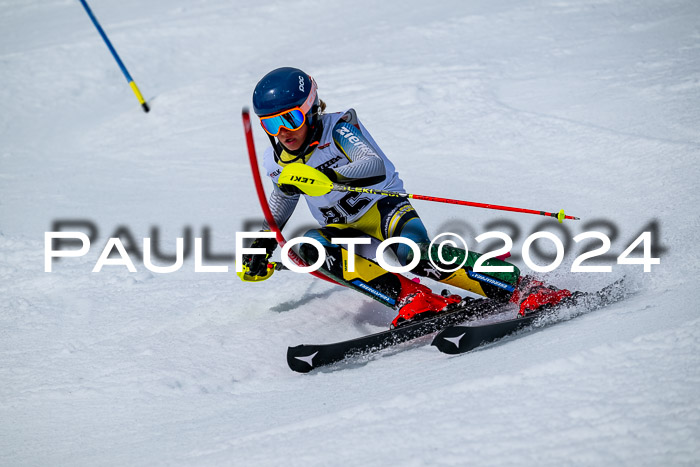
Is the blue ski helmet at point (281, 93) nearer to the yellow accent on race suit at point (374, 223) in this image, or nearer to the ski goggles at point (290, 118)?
the ski goggles at point (290, 118)

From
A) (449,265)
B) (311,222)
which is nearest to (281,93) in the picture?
(449,265)

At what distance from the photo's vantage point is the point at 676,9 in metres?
9.67

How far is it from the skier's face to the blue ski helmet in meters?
0.12

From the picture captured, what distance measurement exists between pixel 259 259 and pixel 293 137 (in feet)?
2.64

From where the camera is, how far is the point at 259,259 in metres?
4.26

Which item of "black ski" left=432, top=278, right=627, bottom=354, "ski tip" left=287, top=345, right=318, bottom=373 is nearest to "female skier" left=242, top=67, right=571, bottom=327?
"black ski" left=432, top=278, right=627, bottom=354

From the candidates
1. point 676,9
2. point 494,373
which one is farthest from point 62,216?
point 676,9

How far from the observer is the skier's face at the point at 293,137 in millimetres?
4004

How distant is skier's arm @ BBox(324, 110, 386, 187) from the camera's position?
3.90 m

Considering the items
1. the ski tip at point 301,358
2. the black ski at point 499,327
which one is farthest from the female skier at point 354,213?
the ski tip at point 301,358

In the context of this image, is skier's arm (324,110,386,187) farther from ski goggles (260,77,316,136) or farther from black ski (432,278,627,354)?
black ski (432,278,627,354)

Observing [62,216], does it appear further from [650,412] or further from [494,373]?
[650,412]

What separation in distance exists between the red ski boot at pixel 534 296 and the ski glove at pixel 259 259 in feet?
5.02

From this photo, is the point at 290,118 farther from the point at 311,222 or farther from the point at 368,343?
the point at 311,222
